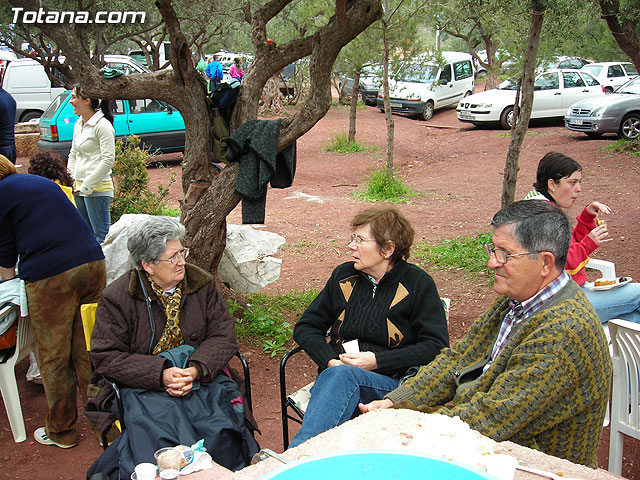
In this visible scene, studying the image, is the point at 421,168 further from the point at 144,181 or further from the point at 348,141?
the point at 144,181

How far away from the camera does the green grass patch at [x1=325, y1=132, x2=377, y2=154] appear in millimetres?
14992

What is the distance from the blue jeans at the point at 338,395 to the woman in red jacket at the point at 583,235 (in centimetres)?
150

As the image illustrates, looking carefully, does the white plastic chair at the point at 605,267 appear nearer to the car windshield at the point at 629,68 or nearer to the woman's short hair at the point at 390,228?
the woman's short hair at the point at 390,228

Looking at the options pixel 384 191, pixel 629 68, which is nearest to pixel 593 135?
pixel 384 191

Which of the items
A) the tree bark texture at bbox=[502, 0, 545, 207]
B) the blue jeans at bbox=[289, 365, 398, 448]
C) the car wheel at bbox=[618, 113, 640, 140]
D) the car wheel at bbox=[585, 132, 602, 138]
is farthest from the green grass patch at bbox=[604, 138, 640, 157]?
the blue jeans at bbox=[289, 365, 398, 448]

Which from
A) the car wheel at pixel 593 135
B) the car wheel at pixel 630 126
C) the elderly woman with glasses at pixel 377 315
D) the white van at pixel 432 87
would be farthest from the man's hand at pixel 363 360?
the white van at pixel 432 87

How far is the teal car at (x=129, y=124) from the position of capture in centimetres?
1173

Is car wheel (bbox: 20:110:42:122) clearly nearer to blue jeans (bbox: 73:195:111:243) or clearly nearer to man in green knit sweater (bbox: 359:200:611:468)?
blue jeans (bbox: 73:195:111:243)

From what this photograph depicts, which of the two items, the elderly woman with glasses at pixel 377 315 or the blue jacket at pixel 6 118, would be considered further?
the blue jacket at pixel 6 118

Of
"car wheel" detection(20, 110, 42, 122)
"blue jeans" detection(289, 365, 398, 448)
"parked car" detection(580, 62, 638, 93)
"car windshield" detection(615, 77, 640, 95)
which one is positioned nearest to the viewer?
"blue jeans" detection(289, 365, 398, 448)

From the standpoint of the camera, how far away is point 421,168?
44.5ft

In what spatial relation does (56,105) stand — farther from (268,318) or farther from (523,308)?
(523,308)

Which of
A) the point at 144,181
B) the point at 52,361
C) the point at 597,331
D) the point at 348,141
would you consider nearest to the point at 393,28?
the point at 348,141

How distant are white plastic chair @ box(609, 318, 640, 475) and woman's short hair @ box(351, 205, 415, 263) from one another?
41.9 inches
